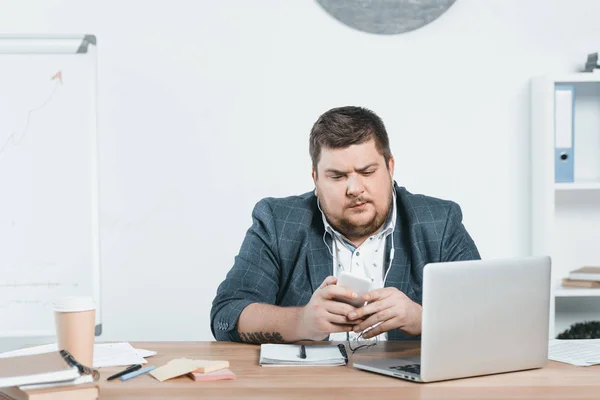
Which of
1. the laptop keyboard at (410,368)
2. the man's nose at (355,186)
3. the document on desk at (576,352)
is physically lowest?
the document on desk at (576,352)

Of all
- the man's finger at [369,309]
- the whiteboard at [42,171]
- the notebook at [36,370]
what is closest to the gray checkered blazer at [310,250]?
the man's finger at [369,309]

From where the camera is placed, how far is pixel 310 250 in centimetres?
212

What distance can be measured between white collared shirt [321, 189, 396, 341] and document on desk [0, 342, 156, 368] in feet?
2.26

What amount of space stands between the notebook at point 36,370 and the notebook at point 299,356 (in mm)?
438

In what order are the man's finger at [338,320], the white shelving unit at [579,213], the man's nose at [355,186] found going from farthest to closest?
the white shelving unit at [579,213] → the man's nose at [355,186] → the man's finger at [338,320]

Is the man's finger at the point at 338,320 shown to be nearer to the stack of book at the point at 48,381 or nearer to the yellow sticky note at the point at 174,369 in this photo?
the yellow sticky note at the point at 174,369

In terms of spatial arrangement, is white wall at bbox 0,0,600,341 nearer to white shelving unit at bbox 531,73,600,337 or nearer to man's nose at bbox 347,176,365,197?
white shelving unit at bbox 531,73,600,337

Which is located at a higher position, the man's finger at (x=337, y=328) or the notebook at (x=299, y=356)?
the man's finger at (x=337, y=328)

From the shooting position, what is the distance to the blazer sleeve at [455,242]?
6.92 ft

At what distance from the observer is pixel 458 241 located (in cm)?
214

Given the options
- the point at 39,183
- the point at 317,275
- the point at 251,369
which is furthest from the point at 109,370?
the point at 39,183

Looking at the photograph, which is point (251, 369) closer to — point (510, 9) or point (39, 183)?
point (39, 183)

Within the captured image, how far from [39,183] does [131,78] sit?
55 centimetres

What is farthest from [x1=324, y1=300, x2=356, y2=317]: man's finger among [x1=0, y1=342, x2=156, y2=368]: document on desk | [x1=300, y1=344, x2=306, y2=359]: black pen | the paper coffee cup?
the paper coffee cup
